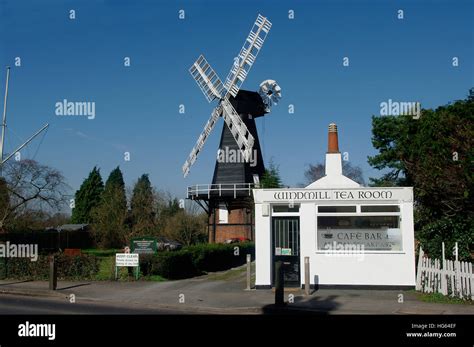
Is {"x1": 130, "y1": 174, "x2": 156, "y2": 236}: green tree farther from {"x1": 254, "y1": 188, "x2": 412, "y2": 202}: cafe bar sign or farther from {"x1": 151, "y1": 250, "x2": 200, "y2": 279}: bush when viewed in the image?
{"x1": 254, "y1": 188, "x2": 412, "y2": 202}: cafe bar sign

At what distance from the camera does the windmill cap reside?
21.0 metres

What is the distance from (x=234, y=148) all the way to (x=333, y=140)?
1033 inches

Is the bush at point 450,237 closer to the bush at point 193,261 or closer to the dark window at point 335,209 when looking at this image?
the dark window at point 335,209

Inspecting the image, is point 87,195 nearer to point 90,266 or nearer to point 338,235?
point 90,266

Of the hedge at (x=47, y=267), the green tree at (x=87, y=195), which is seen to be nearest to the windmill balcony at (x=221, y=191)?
the hedge at (x=47, y=267)

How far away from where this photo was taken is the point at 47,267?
2398 cm

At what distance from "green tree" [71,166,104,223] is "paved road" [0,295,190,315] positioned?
62449 mm

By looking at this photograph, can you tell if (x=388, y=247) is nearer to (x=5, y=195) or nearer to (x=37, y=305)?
(x=37, y=305)

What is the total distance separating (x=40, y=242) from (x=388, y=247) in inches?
1143

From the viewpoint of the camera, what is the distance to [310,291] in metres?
18.1

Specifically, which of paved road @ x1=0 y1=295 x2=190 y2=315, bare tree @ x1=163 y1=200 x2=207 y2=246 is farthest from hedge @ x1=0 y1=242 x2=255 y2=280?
bare tree @ x1=163 y1=200 x2=207 y2=246

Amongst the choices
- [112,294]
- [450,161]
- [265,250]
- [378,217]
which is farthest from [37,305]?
[450,161]

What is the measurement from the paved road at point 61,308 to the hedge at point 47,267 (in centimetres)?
521

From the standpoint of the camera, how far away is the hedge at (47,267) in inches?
928
